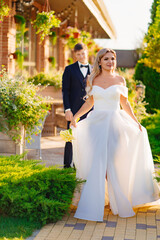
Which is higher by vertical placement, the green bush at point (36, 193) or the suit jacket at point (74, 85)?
the suit jacket at point (74, 85)

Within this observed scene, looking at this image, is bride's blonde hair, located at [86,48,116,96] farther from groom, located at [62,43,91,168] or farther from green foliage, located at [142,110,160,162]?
green foliage, located at [142,110,160,162]

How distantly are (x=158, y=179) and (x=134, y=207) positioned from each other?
1.30 ft

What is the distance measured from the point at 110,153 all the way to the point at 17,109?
186 centimetres

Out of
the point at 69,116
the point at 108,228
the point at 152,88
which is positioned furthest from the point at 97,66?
the point at 152,88

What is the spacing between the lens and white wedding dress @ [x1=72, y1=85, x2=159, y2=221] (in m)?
4.08

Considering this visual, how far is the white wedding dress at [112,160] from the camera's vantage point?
4.08 metres

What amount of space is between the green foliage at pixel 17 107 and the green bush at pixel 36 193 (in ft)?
4.59

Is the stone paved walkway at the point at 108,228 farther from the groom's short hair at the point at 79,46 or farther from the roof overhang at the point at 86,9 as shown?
the roof overhang at the point at 86,9

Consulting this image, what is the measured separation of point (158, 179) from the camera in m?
4.24

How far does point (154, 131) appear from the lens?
9.09m

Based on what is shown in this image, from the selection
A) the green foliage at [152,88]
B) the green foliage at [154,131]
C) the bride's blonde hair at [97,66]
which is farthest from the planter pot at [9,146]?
the green foliage at [152,88]

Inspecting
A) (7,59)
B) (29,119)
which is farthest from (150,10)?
(29,119)

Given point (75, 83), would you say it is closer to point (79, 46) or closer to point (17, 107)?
point (79, 46)

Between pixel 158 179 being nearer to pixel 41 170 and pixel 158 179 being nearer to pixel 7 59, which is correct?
pixel 41 170
